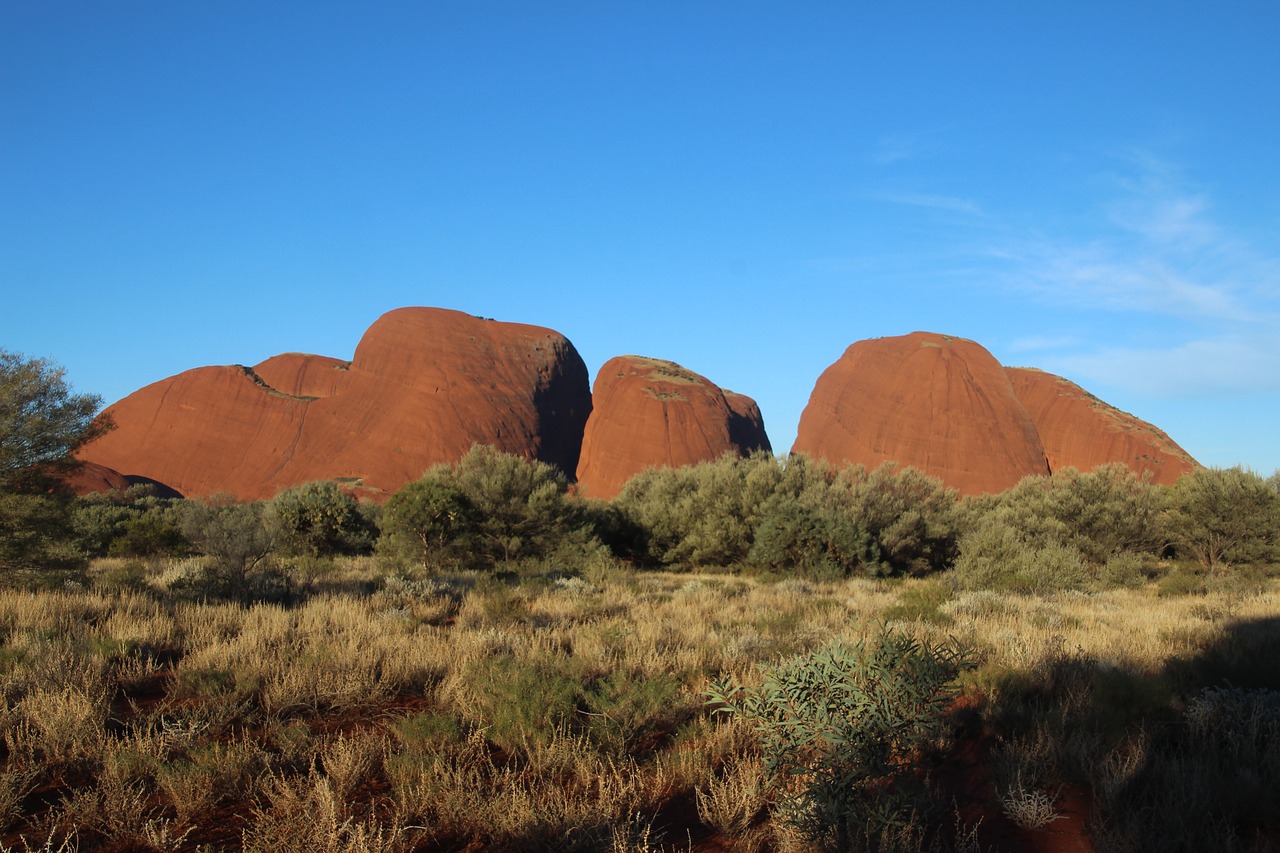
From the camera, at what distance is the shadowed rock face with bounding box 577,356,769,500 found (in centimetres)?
4919

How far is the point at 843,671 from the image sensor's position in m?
4.14

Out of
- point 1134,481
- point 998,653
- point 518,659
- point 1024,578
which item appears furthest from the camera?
point 1134,481

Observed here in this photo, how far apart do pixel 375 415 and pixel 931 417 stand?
123 ft

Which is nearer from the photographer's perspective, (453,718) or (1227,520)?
(453,718)

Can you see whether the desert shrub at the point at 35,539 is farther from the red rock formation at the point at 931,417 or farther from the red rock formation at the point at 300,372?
the red rock formation at the point at 300,372

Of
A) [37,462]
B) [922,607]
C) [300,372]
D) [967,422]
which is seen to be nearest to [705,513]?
[922,607]

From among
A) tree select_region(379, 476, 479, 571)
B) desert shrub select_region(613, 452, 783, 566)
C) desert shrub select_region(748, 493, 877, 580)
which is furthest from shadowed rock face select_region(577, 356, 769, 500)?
tree select_region(379, 476, 479, 571)

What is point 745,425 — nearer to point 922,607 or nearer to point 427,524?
point 427,524

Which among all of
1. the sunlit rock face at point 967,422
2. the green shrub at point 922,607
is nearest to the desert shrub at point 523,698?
the green shrub at point 922,607

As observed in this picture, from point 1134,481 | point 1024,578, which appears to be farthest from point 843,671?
point 1134,481

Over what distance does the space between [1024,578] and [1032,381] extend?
45.9m

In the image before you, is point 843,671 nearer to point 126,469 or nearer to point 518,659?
point 518,659

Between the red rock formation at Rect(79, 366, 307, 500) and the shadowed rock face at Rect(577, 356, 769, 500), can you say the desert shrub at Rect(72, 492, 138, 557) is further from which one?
the shadowed rock face at Rect(577, 356, 769, 500)

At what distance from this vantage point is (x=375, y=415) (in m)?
50.8
